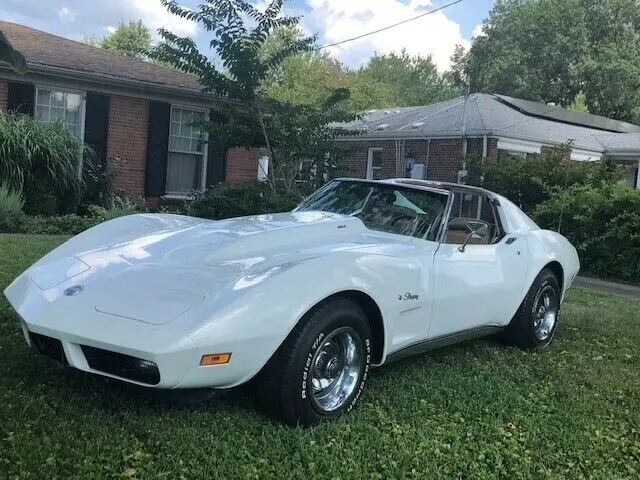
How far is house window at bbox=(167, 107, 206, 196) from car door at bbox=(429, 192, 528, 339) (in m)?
9.44

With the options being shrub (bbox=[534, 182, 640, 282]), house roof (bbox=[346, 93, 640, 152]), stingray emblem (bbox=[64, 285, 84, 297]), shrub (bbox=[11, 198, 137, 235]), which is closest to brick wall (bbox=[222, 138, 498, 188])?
house roof (bbox=[346, 93, 640, 152])

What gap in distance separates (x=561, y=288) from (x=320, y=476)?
12.2 ft

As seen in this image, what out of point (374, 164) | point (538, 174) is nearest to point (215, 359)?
point (538, 174)

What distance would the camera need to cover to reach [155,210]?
44.4 ft

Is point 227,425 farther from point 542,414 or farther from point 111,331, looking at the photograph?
point 542,414

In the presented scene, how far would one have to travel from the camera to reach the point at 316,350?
3.42 m

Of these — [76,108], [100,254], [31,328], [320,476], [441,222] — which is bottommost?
[320,476]

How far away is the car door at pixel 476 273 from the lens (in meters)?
4.35

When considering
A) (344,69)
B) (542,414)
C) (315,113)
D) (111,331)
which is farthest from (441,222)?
(344,69)

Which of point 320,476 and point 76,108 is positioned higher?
point 76,108

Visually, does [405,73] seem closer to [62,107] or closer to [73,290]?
[62,107]

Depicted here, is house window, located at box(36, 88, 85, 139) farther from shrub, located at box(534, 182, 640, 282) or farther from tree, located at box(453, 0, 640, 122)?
tree, located at box(453, 0, 640, 122)

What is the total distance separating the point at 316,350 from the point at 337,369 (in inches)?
13.2

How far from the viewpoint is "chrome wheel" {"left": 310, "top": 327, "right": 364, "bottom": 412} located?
11.8ft
